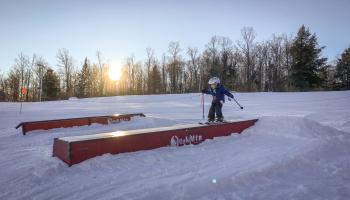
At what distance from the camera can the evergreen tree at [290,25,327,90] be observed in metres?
35.9

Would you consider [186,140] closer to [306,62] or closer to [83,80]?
[306,62]

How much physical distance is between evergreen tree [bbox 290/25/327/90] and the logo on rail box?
33.0 metres

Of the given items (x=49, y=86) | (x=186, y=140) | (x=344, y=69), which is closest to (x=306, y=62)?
(x=344, y=69)

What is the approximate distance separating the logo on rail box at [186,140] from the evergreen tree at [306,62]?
1298 inches

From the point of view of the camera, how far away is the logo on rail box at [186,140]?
6.82 meters

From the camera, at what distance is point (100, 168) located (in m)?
4.94

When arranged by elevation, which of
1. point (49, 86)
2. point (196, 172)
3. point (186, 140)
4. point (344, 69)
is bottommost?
point (196, 172)

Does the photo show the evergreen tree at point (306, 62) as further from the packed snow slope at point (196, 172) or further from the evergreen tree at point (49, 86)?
the evergreen tree at point (49, 86)

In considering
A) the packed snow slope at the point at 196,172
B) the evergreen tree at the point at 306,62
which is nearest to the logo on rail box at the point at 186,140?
the packed snow slope at the point at 196,172

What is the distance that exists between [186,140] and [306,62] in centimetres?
3417

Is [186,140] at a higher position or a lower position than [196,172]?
higher

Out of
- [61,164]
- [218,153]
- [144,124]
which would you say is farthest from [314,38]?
[61,164]

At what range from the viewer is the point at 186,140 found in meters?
7.05

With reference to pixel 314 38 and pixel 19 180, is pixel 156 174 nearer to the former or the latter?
pixel 19 180
